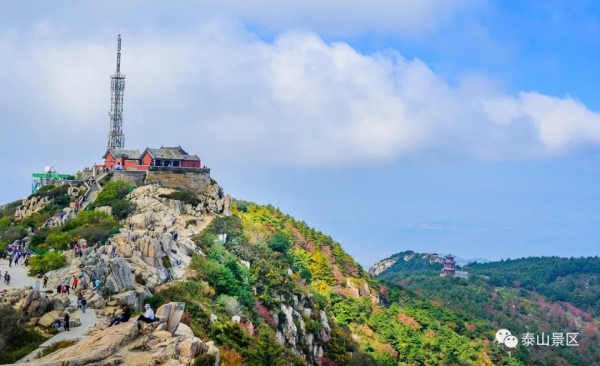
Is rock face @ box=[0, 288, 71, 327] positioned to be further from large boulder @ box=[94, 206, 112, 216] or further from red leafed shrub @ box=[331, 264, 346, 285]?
red leafed shrub @ box=[331, 264, 346, 285]

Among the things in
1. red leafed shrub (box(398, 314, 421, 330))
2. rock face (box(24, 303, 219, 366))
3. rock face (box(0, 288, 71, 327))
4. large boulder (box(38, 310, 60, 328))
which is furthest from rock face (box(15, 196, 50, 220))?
rock face (box(24, 303, 219, 366))

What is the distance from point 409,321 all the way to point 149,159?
106 feet

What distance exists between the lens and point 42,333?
2397cm

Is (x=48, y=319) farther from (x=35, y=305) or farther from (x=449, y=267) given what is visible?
(x=449, y=267)

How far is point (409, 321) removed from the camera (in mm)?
66938

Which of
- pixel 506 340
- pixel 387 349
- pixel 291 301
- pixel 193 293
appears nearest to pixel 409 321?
pixel 387 349

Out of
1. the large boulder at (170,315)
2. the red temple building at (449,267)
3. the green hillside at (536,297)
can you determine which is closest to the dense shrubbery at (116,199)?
the large boulder at (170,315)

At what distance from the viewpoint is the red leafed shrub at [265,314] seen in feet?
131

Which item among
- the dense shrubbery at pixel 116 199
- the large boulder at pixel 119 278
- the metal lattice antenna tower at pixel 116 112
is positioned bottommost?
the large boulder at pixel 119 278

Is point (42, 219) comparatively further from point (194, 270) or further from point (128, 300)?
point (128, 300)

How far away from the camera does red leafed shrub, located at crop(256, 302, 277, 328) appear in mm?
39938

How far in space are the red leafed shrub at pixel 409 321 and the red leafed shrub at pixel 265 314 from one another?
27908 millimetres

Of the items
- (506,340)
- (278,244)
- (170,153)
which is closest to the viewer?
(278,244)

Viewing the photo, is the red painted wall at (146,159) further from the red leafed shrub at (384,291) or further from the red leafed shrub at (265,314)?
the red leafed shrub at (384,291)
